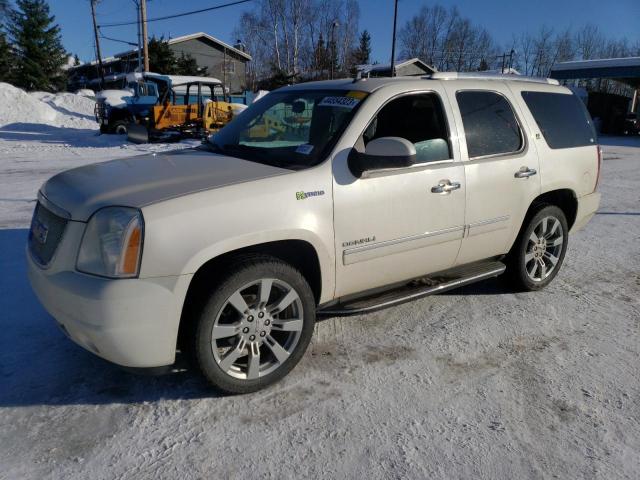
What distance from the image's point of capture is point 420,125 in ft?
12.3

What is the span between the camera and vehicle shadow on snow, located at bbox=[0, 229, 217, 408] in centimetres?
291

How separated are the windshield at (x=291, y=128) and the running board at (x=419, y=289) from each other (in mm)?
973

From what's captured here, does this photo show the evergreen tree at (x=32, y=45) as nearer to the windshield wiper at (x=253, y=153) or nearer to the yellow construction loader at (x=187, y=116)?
the yellow construction loader at (x=187, y=116)

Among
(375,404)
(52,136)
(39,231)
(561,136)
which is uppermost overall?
(561,136)

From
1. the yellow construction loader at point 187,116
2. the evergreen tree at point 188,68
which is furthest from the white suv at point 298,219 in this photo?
the evergreen tree at point 188,68

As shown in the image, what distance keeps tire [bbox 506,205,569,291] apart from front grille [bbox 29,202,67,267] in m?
3.52

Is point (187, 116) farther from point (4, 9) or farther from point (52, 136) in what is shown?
point (4, 9)

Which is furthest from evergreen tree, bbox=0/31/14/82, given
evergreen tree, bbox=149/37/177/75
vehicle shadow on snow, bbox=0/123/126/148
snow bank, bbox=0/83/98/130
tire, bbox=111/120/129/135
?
tire, bbox=111/120/129/135

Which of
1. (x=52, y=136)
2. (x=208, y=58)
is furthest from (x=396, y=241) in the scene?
(x=208, y=58)

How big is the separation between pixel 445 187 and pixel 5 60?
50964 mm

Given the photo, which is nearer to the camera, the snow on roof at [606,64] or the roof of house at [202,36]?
the snow on roof at [606,64]

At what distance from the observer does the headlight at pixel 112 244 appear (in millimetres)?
2508

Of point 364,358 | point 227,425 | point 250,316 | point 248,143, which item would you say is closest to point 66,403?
point 227,425

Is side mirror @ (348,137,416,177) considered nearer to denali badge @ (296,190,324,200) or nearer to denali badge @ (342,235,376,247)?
denali badge @ (296,190,324,200)
